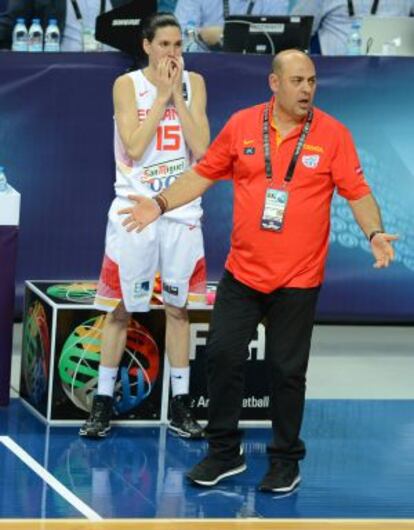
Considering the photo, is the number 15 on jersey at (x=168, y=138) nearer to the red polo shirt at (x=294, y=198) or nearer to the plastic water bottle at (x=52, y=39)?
the red polo shirt at (x=294, y=198)

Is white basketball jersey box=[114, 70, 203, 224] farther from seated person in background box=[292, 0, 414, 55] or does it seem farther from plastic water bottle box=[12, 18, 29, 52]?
seated person in background box=[292, 0, 414, 55]

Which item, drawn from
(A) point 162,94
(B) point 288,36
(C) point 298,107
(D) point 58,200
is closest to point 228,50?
(B) point 288,36

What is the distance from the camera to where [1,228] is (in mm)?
8719

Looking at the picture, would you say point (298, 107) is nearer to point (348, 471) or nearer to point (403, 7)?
point (348, 471)

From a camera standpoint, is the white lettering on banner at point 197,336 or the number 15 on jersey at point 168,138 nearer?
the number 15 on jersey at point 168,138

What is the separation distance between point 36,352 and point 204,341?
3.13 ft

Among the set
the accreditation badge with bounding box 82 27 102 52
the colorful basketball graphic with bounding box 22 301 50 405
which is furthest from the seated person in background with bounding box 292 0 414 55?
the colorful basketball graphic with bounding box 22 301 50 405

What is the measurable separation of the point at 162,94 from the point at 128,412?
180cm

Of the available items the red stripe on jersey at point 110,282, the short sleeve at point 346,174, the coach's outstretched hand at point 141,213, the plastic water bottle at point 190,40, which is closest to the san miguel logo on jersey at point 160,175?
the red stripe on jersey at point 110,282

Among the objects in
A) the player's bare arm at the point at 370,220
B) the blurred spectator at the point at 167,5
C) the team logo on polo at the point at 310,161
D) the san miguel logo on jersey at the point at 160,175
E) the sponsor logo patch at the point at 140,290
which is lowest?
the sponsor logo patch at the point at 140,290

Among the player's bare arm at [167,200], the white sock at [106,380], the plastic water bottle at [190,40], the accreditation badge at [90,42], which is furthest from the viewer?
the plastic water bottle at [190,40]

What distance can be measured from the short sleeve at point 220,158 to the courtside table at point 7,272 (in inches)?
56.4

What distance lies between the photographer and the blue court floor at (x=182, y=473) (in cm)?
726

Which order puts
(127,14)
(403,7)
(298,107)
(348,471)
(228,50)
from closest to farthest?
(298,107) < (348,471) < (127,14) < (228,50) < (403,7)
